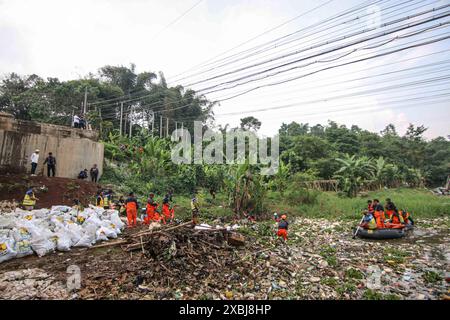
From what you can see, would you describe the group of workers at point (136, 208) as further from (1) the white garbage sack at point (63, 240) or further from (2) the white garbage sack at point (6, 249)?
(2) the white garbage sack at point (6, 249)

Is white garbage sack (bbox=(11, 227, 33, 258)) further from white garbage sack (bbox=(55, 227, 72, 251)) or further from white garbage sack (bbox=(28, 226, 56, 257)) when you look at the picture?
white garbage sack (bbox=(55, 227, 72, 251))

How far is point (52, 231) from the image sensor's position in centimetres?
590

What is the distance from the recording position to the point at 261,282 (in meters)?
4.53

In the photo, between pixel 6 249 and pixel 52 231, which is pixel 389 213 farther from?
pixel 6 249

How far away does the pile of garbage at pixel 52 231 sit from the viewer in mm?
5125

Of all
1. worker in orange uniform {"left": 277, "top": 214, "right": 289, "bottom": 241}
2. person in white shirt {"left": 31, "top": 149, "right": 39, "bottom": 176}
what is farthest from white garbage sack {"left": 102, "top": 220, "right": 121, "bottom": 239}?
person in white shirt {"left": 31, "top": 149, "right": 39, "bottom": 176}

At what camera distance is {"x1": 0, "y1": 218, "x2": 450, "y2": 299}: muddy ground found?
4.11m

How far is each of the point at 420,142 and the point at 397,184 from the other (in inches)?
458

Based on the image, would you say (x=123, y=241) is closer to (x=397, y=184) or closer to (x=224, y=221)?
(x=224, y=221)

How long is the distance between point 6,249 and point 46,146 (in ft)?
25.7

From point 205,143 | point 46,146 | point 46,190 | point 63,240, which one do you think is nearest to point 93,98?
point 205,143

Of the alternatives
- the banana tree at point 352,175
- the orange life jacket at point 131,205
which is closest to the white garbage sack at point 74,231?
the orange life jacket at point 131,205

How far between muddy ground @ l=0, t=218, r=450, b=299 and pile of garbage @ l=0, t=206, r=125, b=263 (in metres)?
0.21

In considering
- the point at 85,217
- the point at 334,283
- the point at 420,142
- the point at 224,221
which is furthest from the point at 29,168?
the point at 420,142
